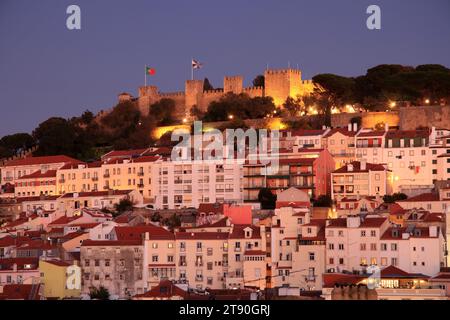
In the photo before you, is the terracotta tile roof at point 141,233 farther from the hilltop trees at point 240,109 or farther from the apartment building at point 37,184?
the hilltop trees at point 240,109

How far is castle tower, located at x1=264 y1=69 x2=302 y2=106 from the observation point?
167 feet

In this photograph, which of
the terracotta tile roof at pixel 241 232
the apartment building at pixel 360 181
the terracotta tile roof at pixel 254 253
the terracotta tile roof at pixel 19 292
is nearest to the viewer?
the terracotta tile roof at pixel 19 292

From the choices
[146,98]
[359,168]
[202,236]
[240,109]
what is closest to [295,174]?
[359,168]

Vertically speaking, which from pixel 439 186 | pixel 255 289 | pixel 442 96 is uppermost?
pixel 442 96

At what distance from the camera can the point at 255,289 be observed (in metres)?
27.3

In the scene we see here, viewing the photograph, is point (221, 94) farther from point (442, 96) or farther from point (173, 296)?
point (173, 296)

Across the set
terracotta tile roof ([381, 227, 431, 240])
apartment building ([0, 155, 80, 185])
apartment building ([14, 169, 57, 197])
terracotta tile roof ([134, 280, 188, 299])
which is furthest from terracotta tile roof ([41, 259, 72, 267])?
apartment building ([0, 155, 80, 185])

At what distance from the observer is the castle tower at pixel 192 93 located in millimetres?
52625

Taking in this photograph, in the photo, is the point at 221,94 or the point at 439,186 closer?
the point at 439,186

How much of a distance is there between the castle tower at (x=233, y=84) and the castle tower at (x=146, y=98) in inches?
126

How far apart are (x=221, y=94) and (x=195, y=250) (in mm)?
22646

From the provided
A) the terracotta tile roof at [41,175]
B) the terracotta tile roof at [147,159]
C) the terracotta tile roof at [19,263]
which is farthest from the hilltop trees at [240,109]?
the terracotta tile roof at [19,263]

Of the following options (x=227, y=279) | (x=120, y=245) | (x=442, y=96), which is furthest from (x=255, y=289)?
(x=442, y=96)

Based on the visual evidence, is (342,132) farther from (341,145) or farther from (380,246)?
(380,246)
